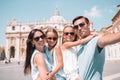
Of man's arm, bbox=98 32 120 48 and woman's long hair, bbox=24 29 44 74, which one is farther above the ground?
man's arm, bbox=98 32 120 48

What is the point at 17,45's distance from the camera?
78.1m

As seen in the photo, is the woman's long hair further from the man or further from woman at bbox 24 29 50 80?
the man

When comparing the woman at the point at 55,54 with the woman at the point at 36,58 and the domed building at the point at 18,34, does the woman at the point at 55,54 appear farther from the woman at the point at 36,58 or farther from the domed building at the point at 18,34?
the domed building at the point at 18,34

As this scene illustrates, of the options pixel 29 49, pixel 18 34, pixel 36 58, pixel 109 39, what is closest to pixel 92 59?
pixel 109 39

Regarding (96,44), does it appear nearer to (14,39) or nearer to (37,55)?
(37,55)

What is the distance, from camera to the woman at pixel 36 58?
2100 millimetres

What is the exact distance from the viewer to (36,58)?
7.16 ft

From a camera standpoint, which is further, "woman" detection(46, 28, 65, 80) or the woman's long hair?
"woman" detection(46, 28, 65, 80)

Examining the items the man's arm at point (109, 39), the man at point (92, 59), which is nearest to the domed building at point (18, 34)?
the man at point (92, 59)

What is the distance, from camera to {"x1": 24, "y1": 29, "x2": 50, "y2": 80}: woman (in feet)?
6.89

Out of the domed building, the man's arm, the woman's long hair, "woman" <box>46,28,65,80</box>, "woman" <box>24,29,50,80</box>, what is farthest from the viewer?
the domed building

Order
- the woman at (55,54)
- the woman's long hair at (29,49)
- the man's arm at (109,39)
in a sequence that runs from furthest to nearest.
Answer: the woman at (55,54)
the woman's long hair at (29,49)
the man's arm at (109,39)

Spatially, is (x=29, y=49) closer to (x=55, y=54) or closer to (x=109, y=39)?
(x=55, y=54)

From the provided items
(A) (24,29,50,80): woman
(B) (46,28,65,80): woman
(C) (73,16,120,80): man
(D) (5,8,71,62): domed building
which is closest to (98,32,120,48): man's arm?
(C) (73,16,120,80): man
